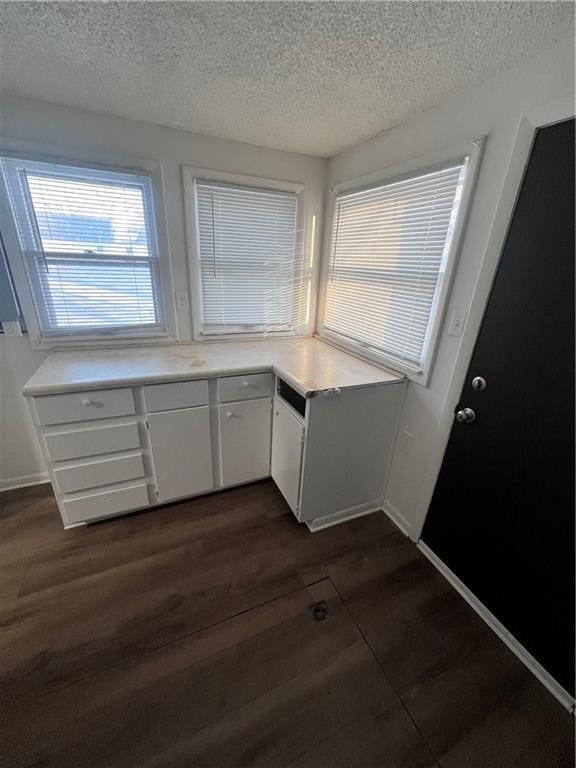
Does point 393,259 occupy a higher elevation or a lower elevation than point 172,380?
higher

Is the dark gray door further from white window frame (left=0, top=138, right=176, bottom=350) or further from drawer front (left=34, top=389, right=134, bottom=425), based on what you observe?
white window frame (left=0, top=138, right=176, bottom=350)

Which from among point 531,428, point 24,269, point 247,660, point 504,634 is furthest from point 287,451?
point 24,269

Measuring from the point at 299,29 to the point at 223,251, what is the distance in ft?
4.16

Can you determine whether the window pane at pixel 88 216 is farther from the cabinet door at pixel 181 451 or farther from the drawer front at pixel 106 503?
the drawer front at pixel 106 503

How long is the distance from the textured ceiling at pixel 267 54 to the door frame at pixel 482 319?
229 millimetres

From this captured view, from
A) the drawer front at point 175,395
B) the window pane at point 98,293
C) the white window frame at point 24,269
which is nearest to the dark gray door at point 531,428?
the drawer front at point 175,395

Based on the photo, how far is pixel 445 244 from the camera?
147 centimetres

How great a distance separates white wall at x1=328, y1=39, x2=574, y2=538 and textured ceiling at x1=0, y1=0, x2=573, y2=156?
0.07 metres

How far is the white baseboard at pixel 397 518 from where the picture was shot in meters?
1.88

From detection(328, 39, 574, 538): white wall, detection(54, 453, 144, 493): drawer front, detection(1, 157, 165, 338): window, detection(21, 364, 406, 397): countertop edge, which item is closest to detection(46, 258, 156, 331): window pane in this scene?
detection(1, 157, 165, 338): window

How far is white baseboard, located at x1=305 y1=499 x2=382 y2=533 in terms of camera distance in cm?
192

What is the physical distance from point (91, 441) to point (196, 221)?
1.51 metres

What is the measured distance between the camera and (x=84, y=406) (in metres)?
1.59

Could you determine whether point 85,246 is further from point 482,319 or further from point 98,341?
point 482,319
